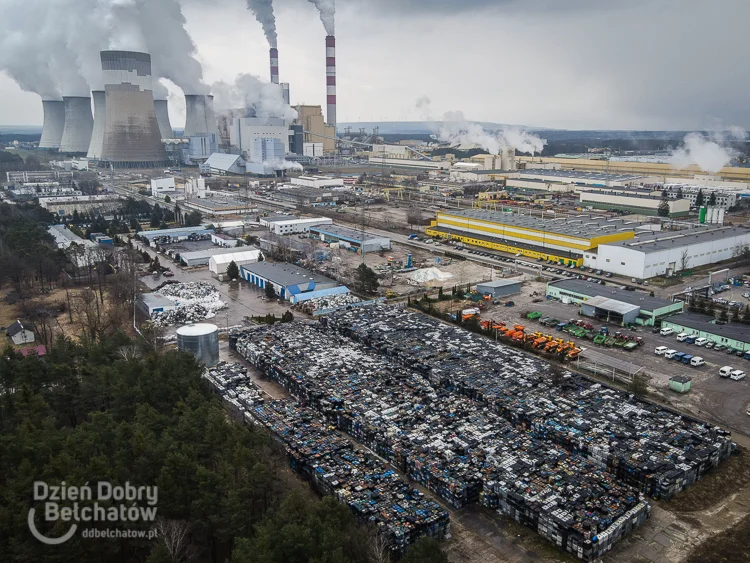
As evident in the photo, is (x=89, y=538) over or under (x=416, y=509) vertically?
over

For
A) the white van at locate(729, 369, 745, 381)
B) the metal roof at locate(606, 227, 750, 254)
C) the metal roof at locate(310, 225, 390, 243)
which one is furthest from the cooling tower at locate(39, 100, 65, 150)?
the white van at locate(729, 369, 745, 381)

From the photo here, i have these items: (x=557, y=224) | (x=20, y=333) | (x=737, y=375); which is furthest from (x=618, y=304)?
(x=20, y=333)

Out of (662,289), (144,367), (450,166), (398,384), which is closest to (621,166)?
(450,166)

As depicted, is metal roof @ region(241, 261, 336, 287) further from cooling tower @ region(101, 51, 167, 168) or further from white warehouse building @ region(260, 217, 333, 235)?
cooling tower @ region(101, 51, 167, 168)

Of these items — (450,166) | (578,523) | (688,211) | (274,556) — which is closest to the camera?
(274,556)

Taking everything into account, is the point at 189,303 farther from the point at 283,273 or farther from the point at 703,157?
the point at 703,157

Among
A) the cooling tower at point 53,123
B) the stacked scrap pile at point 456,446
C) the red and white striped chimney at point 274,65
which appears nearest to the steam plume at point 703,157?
the stacked scrap pile at point 456,446

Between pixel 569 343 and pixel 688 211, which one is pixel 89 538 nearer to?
pixel 569 343
